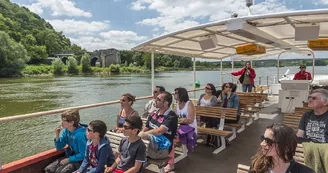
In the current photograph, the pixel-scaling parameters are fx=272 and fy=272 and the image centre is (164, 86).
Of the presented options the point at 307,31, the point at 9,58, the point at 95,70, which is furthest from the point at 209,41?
the point at 95,70

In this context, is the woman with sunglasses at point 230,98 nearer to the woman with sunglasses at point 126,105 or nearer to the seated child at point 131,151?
the woman with sunglasses at point 126,105

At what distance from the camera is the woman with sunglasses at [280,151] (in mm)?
1779

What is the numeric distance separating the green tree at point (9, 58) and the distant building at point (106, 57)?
124 ft

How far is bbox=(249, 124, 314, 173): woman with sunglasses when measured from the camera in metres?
1.78

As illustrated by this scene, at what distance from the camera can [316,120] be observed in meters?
2.94

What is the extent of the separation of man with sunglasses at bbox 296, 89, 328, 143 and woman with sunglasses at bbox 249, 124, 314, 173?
1.29 m

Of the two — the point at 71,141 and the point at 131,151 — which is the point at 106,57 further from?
the point at 131,151

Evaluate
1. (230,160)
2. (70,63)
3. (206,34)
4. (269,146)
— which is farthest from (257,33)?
(70,63)

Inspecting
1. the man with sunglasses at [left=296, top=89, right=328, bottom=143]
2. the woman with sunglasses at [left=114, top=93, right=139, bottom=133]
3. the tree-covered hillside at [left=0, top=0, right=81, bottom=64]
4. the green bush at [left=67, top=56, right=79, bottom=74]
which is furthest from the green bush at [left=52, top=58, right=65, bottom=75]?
the man with sunglasses at [left=296, top=89, right=328, bottom=143]

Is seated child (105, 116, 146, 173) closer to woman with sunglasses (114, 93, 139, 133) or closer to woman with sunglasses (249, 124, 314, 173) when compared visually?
woman with sunglasses (114, 93, 139, 133)

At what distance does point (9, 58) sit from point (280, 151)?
69.2 metres

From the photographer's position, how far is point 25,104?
25891 mm

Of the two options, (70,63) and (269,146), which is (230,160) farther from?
(70,63)

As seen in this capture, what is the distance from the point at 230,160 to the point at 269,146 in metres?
2.54
